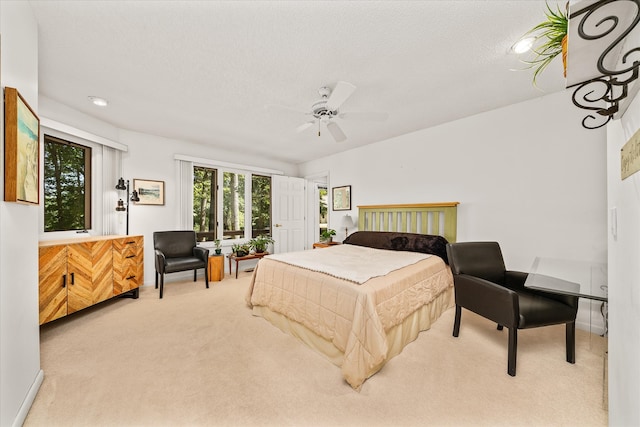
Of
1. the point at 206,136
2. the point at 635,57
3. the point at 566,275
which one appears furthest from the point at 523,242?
the point at 206,136

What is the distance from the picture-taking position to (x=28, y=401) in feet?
4.71

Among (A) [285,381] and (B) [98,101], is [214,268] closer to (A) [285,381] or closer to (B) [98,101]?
(B) [98,101]

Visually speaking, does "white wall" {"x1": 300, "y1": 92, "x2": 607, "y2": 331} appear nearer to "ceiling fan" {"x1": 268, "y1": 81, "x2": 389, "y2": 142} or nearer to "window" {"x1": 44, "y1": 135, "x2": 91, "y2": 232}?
"ceiling fan" {"x1": 268, "y1": 81, "x2": 389, "y2": 142}

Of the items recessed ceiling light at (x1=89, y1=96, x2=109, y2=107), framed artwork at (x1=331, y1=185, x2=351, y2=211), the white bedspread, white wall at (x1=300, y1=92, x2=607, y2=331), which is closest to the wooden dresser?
recessed ceiling light at (x1=89, y1=96, x2=109, y2=107)

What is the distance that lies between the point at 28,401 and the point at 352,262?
2473 mm

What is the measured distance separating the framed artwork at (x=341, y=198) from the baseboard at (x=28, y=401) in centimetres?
417

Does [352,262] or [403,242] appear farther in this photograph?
[403,242]

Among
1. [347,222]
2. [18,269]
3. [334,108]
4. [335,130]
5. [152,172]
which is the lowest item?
[18,269]

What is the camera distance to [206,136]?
3.97m

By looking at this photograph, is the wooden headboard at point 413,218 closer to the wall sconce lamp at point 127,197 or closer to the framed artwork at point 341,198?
the framed artwork at point 341,198

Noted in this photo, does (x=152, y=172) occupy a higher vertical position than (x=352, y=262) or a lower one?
higher

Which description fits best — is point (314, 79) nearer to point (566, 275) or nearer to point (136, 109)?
point (136, 109)

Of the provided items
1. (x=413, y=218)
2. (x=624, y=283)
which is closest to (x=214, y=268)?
(x=413, y=218)

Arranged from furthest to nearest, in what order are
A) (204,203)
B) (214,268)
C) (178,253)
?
(204,203)
(214,268)
(178,253)
